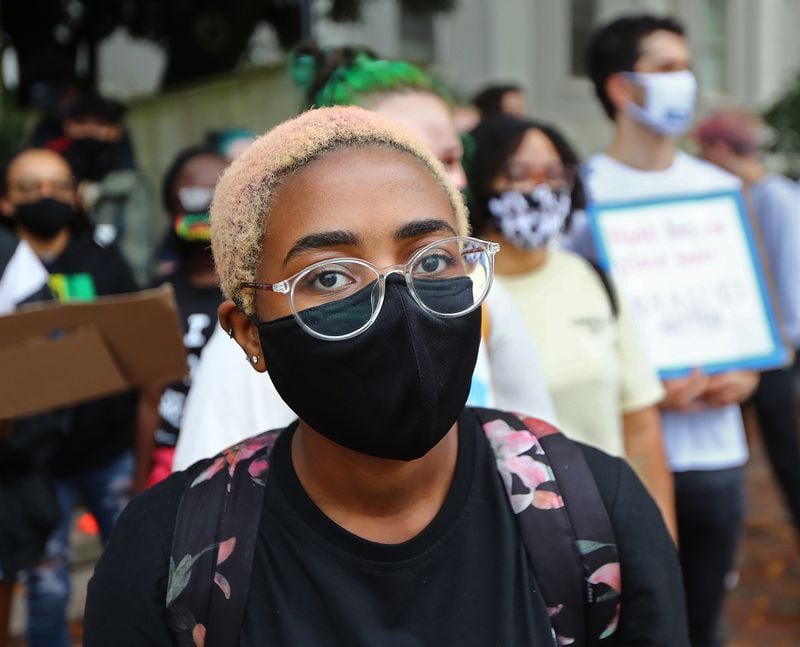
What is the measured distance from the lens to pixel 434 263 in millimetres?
1546

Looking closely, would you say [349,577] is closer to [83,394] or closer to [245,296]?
[245,296]

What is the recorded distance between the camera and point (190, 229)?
12.6 ft

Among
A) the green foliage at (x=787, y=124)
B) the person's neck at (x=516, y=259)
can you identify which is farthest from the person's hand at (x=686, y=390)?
the green foliage at (x=787, y=124)

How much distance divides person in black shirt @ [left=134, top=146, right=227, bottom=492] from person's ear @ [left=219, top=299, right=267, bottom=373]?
1.53m

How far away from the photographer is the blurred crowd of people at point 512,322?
237cm

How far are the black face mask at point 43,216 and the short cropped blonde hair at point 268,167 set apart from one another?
2.86 meters

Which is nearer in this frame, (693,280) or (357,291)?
(357,291)

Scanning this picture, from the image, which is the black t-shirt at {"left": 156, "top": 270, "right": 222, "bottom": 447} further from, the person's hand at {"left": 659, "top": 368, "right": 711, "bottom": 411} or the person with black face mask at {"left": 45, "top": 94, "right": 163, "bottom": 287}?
the person with black face mask at {"left": 45, "top": 94, "right": 163, "bottom": 287}

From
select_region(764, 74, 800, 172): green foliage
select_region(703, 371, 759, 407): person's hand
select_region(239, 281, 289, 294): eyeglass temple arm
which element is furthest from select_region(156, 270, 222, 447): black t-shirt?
select_region(764, 74, 800, 172): green foliage

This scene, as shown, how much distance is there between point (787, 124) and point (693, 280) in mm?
9711

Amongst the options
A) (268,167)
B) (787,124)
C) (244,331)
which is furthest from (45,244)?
(787,124)

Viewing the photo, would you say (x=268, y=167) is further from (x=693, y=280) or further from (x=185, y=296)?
(x=185, y=296)

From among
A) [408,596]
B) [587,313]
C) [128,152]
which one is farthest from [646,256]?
[128,152]

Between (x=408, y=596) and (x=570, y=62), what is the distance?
1276 cm
